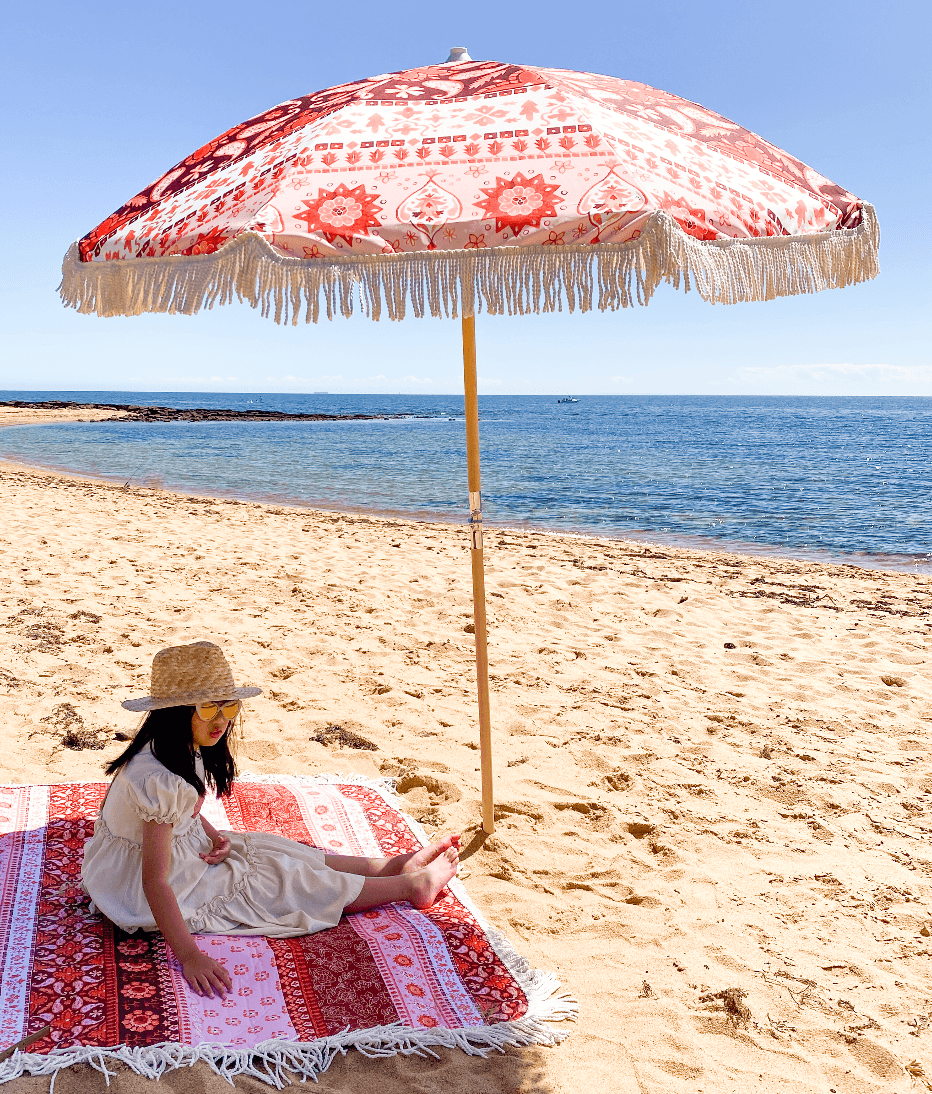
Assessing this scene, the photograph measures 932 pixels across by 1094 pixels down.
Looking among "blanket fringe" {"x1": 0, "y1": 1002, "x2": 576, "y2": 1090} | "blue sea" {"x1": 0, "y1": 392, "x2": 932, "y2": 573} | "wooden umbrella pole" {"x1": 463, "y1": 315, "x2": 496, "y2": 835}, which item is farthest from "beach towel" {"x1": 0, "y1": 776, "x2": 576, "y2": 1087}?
"blue sea" {"x1": 0, "y1": 392, "x2": 932, "y2": 573}

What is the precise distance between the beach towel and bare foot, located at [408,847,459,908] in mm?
41

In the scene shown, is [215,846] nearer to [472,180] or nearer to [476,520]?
[476,520]

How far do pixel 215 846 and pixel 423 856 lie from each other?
0.72 m

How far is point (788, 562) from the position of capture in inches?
Answer: 399

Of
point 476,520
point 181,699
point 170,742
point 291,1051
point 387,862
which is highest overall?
point 476,520

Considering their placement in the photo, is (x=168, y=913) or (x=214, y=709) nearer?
(x=168, y=913)

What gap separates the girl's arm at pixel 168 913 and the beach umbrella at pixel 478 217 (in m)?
1.46

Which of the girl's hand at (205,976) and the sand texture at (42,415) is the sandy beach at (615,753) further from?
the sand texture at (42,415)

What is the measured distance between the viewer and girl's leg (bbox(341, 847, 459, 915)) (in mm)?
2764

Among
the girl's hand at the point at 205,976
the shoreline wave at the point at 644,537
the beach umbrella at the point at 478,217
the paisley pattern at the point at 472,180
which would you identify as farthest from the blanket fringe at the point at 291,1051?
the shoreline wave at the point at 644,537

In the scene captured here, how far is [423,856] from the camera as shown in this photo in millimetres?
2951

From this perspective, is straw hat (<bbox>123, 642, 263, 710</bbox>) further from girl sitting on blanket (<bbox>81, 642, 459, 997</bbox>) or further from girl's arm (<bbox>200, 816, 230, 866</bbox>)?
girl's arm (<bbox>200, 816, 230, 866</bbox>)

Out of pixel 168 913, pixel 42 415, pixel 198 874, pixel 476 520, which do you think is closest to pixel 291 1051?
pixel 168 913

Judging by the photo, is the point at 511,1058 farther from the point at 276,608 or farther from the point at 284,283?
the point at 276,608
